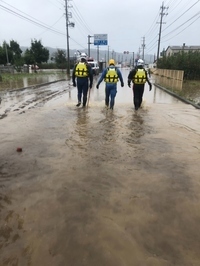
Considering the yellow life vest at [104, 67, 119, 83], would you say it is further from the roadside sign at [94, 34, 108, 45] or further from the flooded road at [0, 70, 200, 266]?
the roadside sign at [94, 34, 108, 45]

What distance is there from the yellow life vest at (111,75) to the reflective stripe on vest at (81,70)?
33.2 inches

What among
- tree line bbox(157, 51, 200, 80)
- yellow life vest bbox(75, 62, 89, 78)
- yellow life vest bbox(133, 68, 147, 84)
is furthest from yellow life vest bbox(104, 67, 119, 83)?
tree line bbox(157, 51, 200, 80)

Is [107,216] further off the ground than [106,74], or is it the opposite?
[106,74]

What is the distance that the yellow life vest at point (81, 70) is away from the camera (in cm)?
961

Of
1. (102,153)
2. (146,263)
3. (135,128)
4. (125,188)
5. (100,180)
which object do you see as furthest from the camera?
(135,128)

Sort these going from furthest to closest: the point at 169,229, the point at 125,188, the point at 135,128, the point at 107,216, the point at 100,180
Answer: the point at 135,128 < the point at 100,180 < the point at 125,188 < the point at 107,216 < the point at 169,229

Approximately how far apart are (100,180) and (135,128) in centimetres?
345

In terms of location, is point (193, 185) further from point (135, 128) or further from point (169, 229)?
point (135, 128)

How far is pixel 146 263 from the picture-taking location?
2.34 m

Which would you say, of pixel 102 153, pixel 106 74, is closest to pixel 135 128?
pixel 102 153

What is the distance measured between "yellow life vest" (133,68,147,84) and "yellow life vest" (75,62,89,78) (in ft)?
6.05

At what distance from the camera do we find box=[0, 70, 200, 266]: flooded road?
97.2 inches

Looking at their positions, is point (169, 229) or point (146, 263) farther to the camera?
point (169, 229)

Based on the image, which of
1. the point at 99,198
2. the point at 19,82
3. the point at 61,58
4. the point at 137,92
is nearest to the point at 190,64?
the point at 19,82
